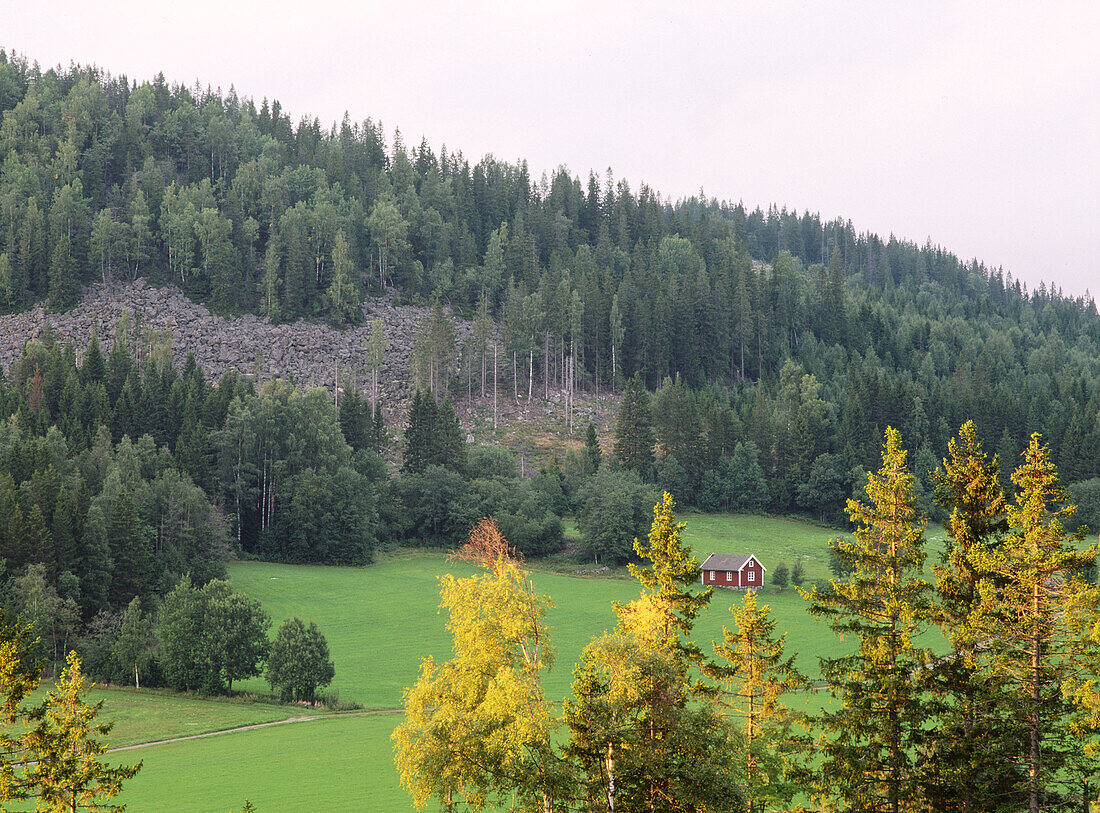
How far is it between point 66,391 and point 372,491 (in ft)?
131

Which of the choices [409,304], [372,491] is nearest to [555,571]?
[372,491]

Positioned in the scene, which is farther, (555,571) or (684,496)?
(684,496)

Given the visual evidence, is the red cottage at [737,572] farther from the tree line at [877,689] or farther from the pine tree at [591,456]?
the tree line at [877,689]

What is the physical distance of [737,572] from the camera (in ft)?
275

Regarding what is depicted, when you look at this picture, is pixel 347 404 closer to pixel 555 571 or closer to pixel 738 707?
pixel 555 571

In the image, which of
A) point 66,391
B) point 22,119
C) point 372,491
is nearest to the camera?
point 372,491

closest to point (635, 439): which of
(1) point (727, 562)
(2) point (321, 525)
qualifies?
(1) point (727, 562)

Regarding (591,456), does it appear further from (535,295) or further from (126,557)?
(126,557)

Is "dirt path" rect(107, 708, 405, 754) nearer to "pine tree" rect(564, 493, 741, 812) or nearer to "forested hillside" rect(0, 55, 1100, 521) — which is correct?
"pine tree" rect(564, 493, 741, 812)

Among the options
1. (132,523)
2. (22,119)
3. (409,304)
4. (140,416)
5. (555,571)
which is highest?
(22,119)

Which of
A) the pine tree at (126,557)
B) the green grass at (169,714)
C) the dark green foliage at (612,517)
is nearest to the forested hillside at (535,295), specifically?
the dark green foliage at (612,517)

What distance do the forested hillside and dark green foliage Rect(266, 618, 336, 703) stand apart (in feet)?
234

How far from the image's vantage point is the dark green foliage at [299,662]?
5712 cm

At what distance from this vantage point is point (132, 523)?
242 ft
